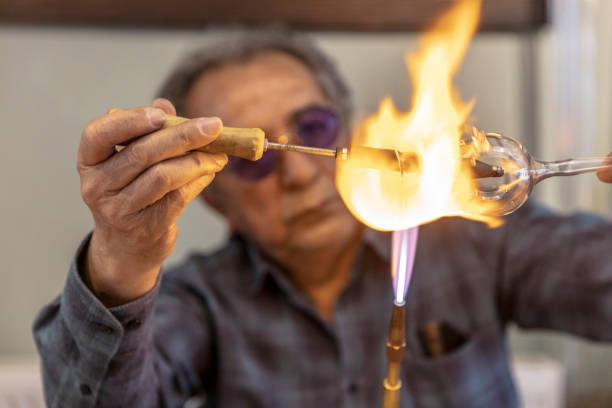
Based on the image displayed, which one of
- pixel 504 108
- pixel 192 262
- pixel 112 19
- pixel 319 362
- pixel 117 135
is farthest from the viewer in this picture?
pixel 504 108

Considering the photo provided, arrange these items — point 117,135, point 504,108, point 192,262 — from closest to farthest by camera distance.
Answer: point 117,135
point 192,262
point 504,108

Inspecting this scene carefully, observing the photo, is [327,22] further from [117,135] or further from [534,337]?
[534,337]

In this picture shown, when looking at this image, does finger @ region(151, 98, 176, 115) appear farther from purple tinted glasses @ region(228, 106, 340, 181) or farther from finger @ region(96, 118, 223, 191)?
purple tinted glasses @ region(228, 106, 340, 181)

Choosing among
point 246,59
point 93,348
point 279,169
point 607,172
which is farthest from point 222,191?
point 607,172

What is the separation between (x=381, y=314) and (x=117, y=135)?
84 centimetres

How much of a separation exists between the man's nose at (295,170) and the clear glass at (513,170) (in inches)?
20.3

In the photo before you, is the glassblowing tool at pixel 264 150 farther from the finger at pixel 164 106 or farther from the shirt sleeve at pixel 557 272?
the shirt sleeve at pixel 557 272

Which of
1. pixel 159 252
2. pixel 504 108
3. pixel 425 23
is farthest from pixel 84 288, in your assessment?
pixel 504 108

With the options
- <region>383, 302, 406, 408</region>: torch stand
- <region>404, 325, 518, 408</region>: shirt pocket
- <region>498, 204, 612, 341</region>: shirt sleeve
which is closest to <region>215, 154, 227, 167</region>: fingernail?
<region>383, 302, 406, 408</region>: torch stand

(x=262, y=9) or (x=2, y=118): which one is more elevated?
(x=262, y=9)

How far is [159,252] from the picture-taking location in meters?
0.56

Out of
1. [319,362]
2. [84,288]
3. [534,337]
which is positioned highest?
[84,288]

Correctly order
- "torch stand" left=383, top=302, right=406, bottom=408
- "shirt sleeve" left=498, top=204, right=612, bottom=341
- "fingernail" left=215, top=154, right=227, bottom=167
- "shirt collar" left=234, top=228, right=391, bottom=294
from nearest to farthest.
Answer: "torch stand" left=383, top=302, right=406, bottom=408
"fingernail" left=215, top=154, right=227, bottom=167
"shirt sleeve" left=498, top=204, right=612, bottom=341
"shirt collar" left=234, top=228, right=391, bottom=294

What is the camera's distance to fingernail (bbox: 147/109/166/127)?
0.48 m
